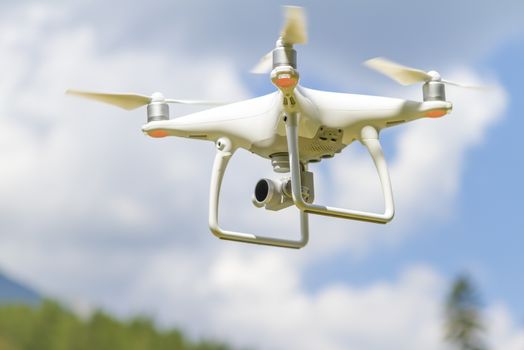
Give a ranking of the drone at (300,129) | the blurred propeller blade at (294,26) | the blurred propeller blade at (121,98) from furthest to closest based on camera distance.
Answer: the blurred propeller blade at (121,98) → the drone at (300,129) → the blurred propeller blade at (294,26)

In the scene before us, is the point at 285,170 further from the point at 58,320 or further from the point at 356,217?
the point at 58,320

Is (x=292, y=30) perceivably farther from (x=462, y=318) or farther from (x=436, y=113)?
(x=462, y=318)

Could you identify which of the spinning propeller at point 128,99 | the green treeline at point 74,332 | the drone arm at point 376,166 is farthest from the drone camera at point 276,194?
the green treeline at point 74,332

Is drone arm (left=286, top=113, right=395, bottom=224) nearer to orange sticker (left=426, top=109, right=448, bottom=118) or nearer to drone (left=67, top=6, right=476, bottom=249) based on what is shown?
drone (left=67, top=6, right=476, bottom=249)

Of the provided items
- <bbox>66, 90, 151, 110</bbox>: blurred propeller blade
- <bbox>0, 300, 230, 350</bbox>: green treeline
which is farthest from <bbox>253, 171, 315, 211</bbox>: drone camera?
<bbox>0, 300, 230, 350</bbox>: green treeline

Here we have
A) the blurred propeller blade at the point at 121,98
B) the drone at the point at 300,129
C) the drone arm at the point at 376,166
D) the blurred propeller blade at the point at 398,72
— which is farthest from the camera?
the blurred propeller blade at the point at 121,98

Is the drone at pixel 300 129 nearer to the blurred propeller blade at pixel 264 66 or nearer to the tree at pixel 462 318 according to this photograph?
the blurred propeller blade at pixel 264 66

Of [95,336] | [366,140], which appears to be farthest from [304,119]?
[95,336]
